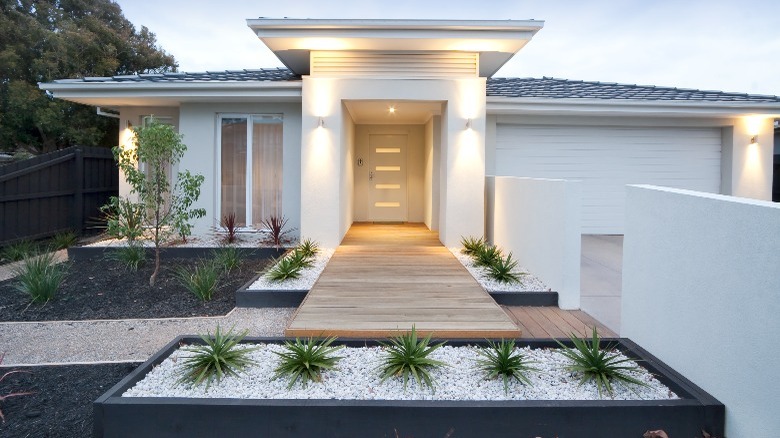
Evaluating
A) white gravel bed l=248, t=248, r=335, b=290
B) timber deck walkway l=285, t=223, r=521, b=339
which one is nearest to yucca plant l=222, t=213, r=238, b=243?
timber deck walkway l=285, t=223, r=521, b=339

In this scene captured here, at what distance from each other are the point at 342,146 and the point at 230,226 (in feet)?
8.12

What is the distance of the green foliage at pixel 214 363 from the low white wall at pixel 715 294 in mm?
2970

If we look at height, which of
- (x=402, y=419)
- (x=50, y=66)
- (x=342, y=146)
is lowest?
(x=402, y=419)

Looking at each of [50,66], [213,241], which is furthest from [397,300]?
[50,66]

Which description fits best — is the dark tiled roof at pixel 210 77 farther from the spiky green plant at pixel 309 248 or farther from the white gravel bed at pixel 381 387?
the white gravel bed at pixel 381 387

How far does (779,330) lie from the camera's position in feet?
9.36

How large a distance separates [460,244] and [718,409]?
6.42 metres

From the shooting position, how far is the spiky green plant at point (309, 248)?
851 cm

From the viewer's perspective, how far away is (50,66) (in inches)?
808

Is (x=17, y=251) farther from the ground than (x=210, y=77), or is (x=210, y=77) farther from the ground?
(x=210, y=77)

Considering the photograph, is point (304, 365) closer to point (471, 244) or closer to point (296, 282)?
point (296, 282)

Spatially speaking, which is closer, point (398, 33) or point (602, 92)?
point (398, 33)

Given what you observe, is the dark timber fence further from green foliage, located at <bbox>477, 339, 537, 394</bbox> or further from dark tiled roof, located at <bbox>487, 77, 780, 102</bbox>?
green foliage, located at <bbox>477, 339, 537, 394</bbox>

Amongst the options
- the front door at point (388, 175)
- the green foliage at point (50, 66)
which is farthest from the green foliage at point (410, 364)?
the green foliage at point (50, 66)
